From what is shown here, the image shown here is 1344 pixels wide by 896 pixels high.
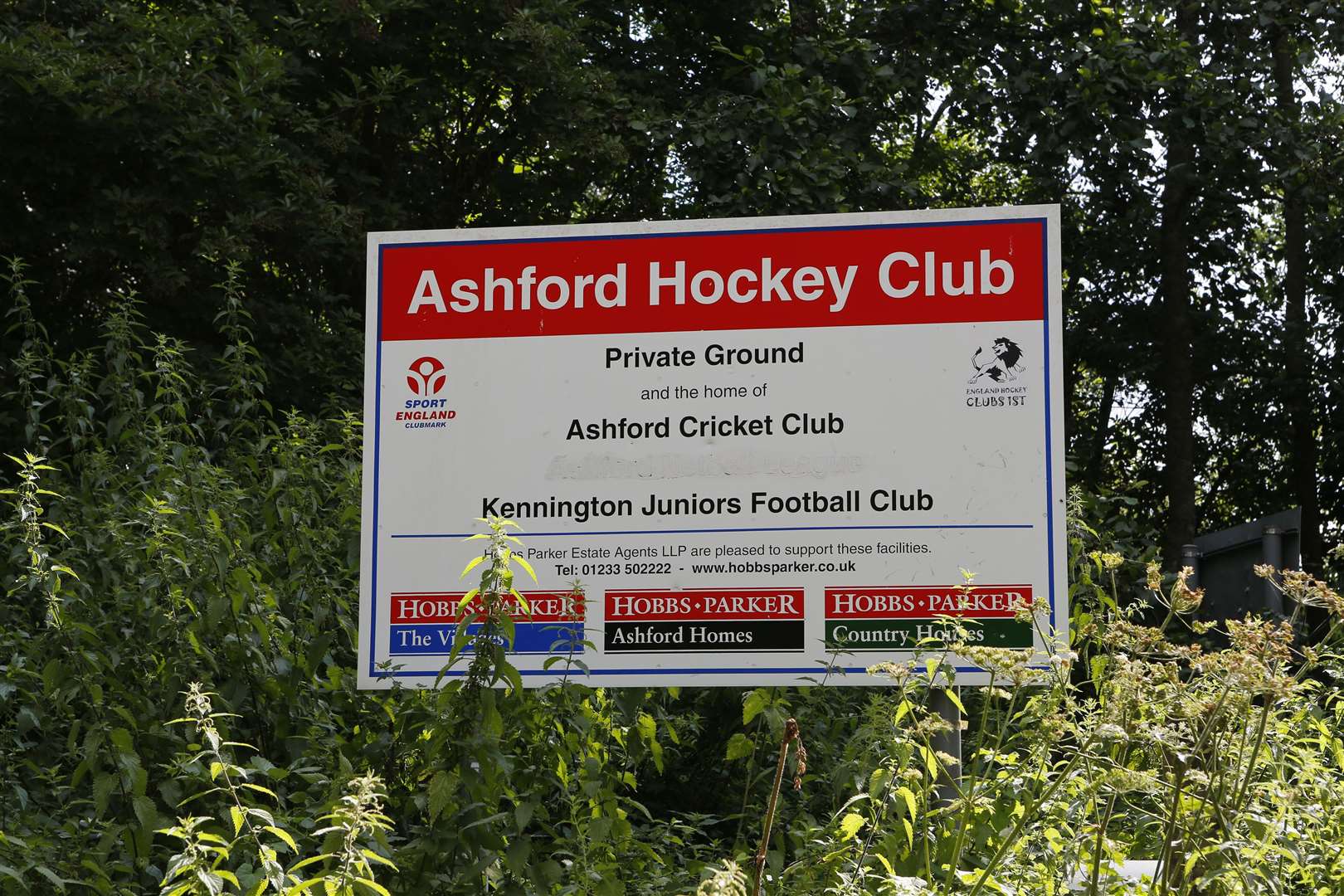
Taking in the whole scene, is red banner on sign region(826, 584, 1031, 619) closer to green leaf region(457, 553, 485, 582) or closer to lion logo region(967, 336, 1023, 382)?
lion logo region(967, 336, 1023, 382)

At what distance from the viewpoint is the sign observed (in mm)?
4047

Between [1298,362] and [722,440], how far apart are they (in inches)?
447

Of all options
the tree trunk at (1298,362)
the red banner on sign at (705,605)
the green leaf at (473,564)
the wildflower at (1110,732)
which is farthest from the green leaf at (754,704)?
the tree trunk at (1298,362)

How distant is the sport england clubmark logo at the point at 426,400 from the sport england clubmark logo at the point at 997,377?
4.99 feet

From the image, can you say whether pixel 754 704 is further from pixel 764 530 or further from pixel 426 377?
pixel 426 377

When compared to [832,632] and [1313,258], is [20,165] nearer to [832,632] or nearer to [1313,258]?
[832,632]

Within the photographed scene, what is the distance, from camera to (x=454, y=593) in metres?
4.18

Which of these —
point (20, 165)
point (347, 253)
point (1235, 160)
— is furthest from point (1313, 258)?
point (20, 165)

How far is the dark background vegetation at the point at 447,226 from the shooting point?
4.28 m

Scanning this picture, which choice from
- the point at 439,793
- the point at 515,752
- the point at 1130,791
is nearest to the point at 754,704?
the point at 515,752

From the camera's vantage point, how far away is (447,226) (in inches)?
427

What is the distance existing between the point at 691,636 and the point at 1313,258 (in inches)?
466

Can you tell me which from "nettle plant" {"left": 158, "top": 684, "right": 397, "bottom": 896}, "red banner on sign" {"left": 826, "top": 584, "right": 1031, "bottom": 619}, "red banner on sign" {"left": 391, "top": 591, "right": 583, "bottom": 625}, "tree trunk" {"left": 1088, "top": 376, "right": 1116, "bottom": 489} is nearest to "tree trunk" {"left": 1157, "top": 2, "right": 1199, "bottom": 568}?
"tree trunk" {"left": 1088, "top": 376, "right": 1116, "bottom": 489}

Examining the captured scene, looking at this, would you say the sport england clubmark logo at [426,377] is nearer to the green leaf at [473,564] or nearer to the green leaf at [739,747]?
the green leaf at [473,564]
